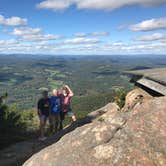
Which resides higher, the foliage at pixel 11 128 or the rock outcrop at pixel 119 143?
the rock outcrop at pixel 119 143

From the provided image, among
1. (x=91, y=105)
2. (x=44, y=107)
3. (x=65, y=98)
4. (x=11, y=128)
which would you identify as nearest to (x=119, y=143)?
(x=44, y=107)

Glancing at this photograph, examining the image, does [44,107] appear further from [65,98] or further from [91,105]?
[91,105]

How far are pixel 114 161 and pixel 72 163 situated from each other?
3.59 ft

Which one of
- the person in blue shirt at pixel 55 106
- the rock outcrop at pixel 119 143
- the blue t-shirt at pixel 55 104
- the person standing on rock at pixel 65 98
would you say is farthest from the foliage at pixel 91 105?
the rock outcrop at pixel 119 143

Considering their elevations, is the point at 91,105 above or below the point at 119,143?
below

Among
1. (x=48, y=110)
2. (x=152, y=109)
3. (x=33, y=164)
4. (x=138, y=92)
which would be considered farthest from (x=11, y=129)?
(x=152, y=109)

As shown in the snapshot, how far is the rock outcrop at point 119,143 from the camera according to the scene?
7630 millimetres

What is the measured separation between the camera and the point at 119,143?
800 centimetres

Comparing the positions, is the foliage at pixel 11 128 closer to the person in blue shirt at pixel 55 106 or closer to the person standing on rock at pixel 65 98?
the person in blue shirt at pixel 55 106

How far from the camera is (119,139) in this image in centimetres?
816

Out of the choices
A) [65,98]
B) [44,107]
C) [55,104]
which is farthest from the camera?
[65,98]

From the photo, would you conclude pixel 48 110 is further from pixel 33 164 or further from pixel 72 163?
pixel 72 163

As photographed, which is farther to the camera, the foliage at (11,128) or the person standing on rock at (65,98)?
the foliage at (11,128)

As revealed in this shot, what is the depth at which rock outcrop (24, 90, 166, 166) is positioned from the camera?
7.63 m
